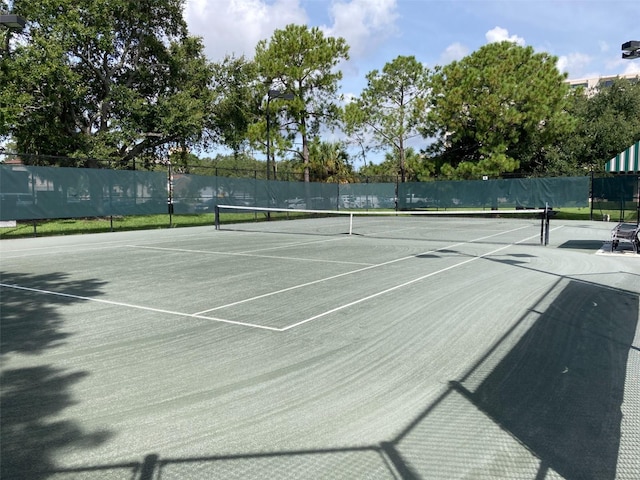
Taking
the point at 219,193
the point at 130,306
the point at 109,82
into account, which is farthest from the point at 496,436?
the point at 109,82

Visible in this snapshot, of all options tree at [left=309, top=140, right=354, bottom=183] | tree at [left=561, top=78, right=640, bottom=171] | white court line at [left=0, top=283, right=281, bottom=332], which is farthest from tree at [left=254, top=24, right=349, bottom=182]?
white court line at [left=0, top=283, right=281, bottom=332]

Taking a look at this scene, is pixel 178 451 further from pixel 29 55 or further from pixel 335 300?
pixel 29 55

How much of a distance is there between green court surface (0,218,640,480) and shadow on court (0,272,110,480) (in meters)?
0.02

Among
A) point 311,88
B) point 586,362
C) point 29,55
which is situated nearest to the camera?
point 586,362

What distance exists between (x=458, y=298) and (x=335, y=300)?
1.96 meters

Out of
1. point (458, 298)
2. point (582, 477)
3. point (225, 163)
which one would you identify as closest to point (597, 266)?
point (458, 298)

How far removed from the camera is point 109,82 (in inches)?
1123

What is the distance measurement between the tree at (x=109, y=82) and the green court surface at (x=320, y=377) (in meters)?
19.5

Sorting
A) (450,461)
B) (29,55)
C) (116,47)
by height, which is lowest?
(450,461)

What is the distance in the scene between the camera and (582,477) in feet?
9.27

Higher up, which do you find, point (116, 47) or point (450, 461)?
point (116, 47)

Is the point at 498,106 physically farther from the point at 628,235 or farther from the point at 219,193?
the point at 628,235

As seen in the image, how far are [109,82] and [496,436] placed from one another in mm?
30704

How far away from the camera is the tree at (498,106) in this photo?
33219 mm
